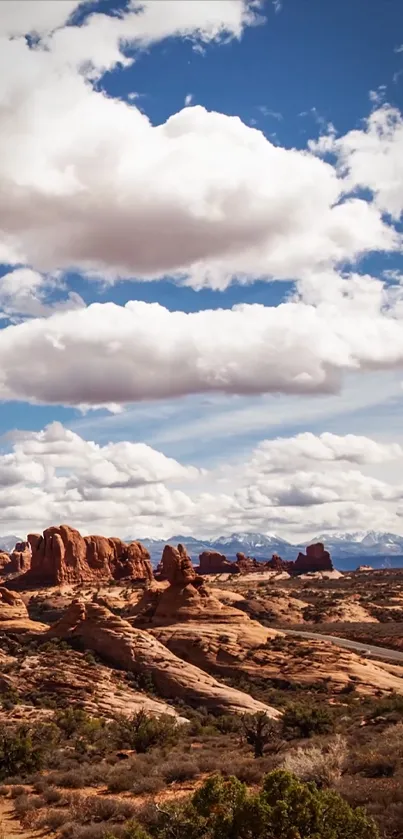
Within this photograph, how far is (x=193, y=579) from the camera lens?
70.6 m

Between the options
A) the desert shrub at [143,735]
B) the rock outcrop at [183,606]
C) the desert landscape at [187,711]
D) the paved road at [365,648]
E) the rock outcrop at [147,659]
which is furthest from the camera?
the rock outcrop at [183,606]

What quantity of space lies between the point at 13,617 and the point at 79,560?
224 feet

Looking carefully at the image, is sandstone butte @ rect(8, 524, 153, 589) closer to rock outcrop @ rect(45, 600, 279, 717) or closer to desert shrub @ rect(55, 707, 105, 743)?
rock outcrop @ rect(45, 600, 279, 717)

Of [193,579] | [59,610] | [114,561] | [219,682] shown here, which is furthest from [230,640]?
[114,561]

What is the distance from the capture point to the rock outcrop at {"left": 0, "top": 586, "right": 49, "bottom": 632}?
55.5 m

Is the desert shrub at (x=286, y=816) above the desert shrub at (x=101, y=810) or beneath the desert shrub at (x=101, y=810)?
above

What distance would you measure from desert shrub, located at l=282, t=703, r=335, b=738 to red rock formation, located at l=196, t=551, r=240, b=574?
15726 centimetres

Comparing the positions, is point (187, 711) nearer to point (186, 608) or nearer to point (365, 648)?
point (186, 608)

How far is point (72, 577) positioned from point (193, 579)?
2240 inches

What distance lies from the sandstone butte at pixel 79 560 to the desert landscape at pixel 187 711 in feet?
51.6

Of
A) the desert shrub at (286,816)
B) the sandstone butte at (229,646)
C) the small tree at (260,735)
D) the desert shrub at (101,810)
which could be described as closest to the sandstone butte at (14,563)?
the sandstone butte at (229,646)

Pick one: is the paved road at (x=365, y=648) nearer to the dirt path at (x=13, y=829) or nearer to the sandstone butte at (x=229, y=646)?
the sandstone butte at (x=229, y=646)

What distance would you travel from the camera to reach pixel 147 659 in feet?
168

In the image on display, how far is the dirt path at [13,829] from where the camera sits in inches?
685
